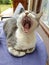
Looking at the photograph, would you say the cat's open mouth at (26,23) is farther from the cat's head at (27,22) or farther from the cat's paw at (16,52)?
the cat's paw at (16,52)

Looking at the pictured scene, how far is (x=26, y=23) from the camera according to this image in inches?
43.4

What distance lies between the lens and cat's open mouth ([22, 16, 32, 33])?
1.09 meters

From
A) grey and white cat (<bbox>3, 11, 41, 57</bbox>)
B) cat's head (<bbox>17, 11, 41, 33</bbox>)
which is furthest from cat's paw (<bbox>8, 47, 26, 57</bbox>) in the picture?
cat's head (<bbox>17, 11, 41, 33</bbox>)

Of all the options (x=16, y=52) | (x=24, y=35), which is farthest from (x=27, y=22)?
(x=16, y=52)

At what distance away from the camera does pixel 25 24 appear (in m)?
1.10

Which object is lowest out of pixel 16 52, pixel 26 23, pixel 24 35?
pixel 16 52

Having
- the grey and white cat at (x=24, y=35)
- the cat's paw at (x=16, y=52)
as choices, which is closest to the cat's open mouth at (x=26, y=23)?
the grey and white cat at (x=24, y=35)

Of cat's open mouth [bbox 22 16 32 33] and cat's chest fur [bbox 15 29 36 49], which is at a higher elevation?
cat's open mouth [bbox 22 16 32 33]

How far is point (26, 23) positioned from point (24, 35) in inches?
4.1

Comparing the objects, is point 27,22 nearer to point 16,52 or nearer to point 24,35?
point 24,35

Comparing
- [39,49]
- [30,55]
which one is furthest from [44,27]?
[30,55]

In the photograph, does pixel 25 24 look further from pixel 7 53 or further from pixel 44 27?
pixel 44 27

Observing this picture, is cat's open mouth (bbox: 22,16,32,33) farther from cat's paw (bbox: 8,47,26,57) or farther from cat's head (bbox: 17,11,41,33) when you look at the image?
cat's paw (bbox: 8,47,26,57)

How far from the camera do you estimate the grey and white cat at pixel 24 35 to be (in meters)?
1.09
